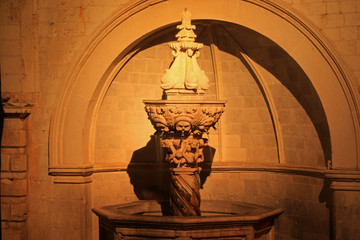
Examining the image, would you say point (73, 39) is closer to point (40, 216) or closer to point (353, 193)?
point (40, 216)

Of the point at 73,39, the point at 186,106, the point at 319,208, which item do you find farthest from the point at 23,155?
the point at 319,208

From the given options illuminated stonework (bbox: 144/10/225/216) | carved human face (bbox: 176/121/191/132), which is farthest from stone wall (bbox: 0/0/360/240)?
carved human face (bbox: 176/121/191/132)

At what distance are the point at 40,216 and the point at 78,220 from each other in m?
0.49

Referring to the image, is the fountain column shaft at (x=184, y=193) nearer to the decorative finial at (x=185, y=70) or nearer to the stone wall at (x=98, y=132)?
the decorative finial at (x=185, y=70)

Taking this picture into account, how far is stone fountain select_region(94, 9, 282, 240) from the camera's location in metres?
7.15

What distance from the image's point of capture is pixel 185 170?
7.71 meters

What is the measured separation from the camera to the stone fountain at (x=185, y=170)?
23.5 feet

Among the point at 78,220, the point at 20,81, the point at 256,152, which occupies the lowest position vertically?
the point at 78,220

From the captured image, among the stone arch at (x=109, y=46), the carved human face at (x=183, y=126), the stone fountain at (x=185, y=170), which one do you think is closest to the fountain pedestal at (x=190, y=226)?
the stone fountain at (x=185, y=170)

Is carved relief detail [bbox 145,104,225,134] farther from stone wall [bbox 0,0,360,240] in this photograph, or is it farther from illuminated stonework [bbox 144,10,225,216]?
stone wall [bbox 0,0,360,240]

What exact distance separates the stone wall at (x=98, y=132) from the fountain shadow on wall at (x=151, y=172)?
0.14ft

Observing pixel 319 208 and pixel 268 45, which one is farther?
pixel 268 45

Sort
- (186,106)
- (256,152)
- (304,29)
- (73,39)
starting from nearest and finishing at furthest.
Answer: (186,106), (304,29), (73,39), (256,152)

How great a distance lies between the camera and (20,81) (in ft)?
28.6
